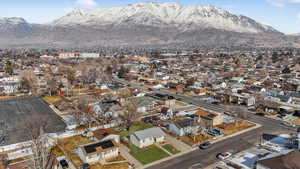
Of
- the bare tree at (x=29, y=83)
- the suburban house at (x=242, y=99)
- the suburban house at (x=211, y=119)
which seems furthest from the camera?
the bare tree at (x=29, y=83)

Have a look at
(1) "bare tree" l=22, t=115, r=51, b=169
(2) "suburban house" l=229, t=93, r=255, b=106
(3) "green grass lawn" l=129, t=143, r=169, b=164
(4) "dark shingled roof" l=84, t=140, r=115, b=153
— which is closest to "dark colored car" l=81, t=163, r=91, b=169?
(4) "dark shingled roof" l=84, t=140, r=115, b=153

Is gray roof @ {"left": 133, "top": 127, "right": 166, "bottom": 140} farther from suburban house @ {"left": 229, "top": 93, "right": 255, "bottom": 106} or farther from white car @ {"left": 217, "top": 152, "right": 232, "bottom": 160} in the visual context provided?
suburban house @ {"left": 229, "top": 93, "right": 255, "bottom": 106}

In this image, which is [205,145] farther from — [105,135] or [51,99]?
[51,99]

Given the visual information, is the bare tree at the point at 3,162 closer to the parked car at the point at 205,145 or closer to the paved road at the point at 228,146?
the paved road at the point at 228,146

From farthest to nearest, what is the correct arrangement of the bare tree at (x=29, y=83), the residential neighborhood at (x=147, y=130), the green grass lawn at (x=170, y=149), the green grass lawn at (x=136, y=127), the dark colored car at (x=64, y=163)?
the bare tree at (x=29, y=83) → the green grass lawn at (x=136, y=127) → the green grass lawn at (x=170, y=149) → the residential neighborhood at (x=147, y=130) → the dark colored car at (x=64, y=163)

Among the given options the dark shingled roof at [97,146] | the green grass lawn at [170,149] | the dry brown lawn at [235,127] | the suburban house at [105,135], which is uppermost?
the dark shingled roof at [97,146]

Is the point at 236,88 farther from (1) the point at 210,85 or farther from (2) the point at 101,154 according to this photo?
(2) the point at 101,154

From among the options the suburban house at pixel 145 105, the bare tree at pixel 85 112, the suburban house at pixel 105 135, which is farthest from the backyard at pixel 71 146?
the suburban house at pixel 145 105
